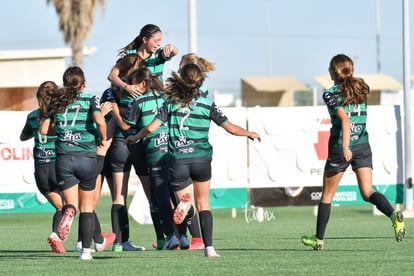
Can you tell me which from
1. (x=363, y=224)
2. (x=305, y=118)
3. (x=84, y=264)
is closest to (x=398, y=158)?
(x=305, y=118)

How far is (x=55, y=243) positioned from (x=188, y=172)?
5.45 feet

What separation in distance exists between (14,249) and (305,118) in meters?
7.95

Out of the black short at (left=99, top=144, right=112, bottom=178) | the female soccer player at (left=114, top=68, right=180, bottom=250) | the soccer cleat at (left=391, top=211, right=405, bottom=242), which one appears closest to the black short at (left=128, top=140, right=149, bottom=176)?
the female soccer player at (left=114, top=68, right=180, bottom=250)

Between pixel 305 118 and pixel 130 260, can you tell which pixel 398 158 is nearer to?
pixel 305 118

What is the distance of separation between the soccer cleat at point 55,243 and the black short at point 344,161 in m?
2.79

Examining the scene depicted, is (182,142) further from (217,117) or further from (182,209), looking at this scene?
(182,209)

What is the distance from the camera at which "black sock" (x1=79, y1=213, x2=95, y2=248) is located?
11.2 m

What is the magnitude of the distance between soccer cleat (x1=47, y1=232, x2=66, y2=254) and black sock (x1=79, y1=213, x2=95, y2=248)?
528 millimetres

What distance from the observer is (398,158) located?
66.7 feet

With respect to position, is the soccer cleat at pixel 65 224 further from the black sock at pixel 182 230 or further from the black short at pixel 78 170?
the black sock at pixel 182 230

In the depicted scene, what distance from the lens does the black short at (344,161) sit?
11.9m

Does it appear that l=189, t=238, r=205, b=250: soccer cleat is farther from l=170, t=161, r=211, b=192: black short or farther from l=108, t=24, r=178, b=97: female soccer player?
l=108, t=24, r=178, b=97: female soccer player

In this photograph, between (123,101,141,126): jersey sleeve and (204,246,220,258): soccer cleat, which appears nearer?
(204,246,220,258): soccer cleat

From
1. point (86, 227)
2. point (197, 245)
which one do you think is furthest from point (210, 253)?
point (197, 245)
